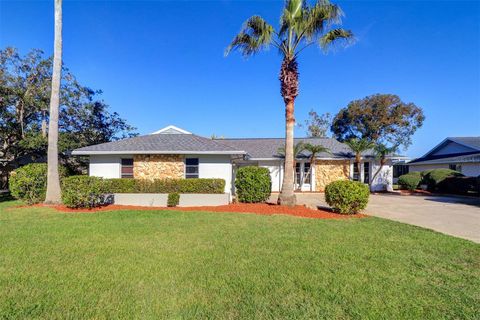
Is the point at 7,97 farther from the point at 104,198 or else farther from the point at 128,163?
the point at 104,198

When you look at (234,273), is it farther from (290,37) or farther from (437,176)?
(437,176)

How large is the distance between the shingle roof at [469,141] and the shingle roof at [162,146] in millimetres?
24156

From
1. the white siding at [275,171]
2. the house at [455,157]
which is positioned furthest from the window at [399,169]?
the white siding at [275,171]

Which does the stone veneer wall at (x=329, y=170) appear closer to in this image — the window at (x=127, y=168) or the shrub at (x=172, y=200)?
the shrub at (x=172, y=200)

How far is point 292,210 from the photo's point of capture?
37.3 feet

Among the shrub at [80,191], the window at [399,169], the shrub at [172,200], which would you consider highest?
the window at [399,169]

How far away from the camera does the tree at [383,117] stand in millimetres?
34938

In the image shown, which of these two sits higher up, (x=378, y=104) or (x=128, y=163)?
(x=378, y=104)

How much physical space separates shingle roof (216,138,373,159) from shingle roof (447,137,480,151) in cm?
1136

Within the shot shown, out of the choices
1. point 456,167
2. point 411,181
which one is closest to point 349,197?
point 411,181

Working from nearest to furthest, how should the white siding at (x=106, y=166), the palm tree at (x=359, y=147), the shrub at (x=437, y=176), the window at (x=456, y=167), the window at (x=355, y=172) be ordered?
the white siding at (x=106, y=166) < the palm tree at (x=359, y=147) < the window at (x=355, y=172) < the shrub at (x=437, y=176) < the window at (x=456, y=167)

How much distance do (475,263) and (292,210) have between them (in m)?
6.51

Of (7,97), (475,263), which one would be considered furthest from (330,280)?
(7,97)

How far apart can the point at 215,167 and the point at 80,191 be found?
21.4ft
